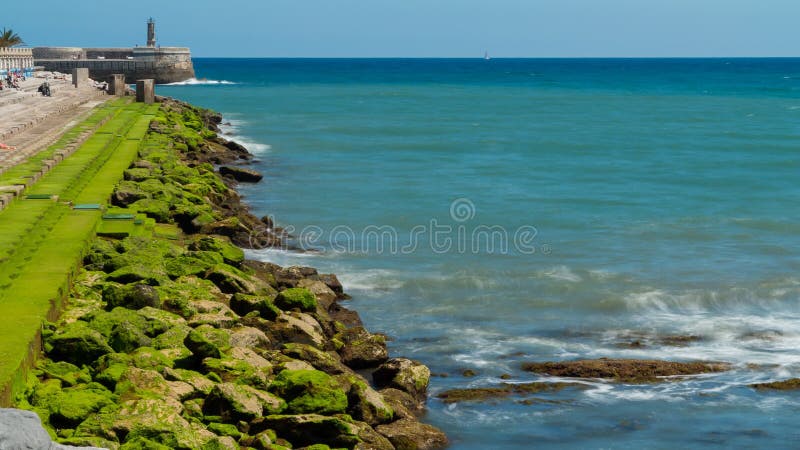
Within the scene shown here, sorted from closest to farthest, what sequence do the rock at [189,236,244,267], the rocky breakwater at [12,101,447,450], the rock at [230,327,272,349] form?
the rocky breakwater at [12,101,447,450]
the rock at [230,327,272,349]
the rock at [189,236,244,267]

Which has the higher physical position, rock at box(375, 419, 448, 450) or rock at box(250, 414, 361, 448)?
rock at box(250, 414, 361, 448)

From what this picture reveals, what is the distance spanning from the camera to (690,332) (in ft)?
62.3

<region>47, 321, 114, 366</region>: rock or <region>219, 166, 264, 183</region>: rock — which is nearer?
<region>47, 321, 114, 366</region>: rock

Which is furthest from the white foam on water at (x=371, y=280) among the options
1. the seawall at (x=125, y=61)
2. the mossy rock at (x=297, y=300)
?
the seawall at (x=125, y=61)

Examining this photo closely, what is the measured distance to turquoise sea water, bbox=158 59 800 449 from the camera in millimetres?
15031

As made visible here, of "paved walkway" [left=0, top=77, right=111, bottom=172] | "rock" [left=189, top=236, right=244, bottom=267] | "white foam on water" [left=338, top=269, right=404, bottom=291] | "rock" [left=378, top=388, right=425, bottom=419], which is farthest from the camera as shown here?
"paved walkway" [left=0, top=77, right=111, bottom=172]

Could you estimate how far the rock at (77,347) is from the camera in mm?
13398

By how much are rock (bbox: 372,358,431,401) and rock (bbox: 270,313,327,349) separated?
114 cm

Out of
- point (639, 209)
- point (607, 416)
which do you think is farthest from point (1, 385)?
point (639, 209)

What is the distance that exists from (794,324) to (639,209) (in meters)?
14.0

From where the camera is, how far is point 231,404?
12469mm

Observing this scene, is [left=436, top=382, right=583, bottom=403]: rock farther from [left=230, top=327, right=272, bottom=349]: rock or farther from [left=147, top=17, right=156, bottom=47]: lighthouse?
[left=147, top=17, right=156, bottom=47]: lighthouse

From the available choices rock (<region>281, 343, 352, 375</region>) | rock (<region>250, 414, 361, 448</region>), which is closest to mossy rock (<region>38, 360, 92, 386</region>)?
rock (<region>250, 414, 361, 448</region>)

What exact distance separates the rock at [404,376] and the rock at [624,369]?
2.09m
